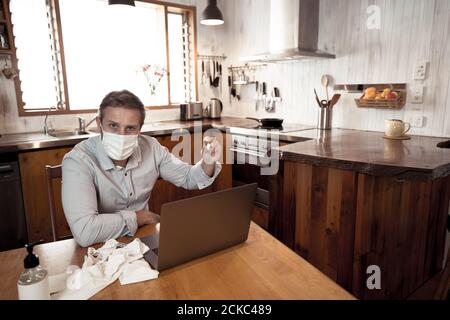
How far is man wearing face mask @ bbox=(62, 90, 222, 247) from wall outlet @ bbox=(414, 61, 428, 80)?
5.31ft

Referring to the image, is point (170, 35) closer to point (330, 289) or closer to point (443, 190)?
point (443, 190)

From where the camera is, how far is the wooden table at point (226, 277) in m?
0.77

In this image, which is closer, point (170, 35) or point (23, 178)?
point (23, 178)

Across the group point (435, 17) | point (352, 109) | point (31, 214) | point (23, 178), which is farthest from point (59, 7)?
point (435, 17)

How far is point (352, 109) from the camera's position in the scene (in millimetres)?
2727

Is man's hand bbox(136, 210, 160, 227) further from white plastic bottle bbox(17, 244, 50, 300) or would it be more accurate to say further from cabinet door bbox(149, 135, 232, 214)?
cabinet door bbox(149, 135, 232, 214)

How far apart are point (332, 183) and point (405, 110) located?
3.54 feet

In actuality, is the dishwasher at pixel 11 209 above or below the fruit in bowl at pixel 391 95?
below

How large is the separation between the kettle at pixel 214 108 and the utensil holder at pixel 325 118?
1370 mm

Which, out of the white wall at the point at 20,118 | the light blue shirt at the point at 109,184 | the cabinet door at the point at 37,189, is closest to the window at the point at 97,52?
the white wall at the point at 20,118

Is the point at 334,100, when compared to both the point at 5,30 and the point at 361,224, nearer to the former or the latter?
the point at 361,224

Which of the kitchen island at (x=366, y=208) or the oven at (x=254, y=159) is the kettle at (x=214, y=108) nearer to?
the oven at (x=254, y=159)

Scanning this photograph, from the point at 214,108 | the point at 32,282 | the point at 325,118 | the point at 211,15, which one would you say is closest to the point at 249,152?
the point at 325,118

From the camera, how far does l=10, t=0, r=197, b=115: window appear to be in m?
2.85
